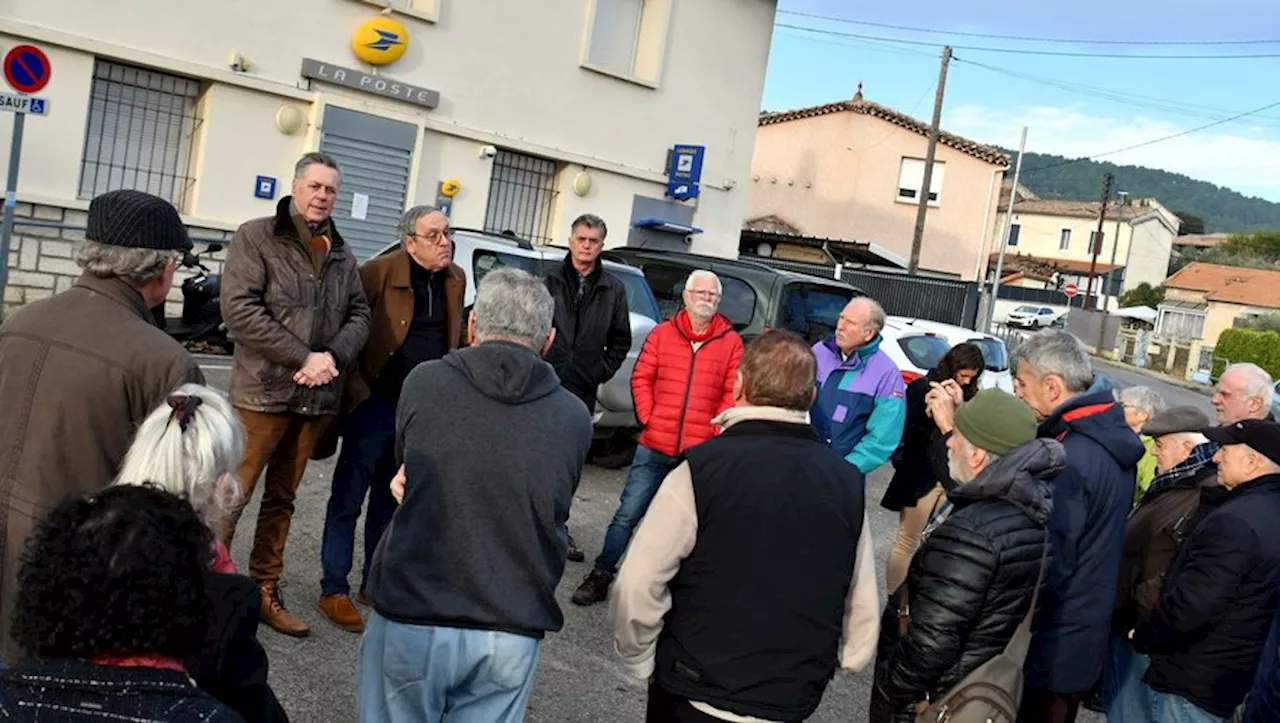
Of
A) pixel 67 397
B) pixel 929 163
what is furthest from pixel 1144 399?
pixel 929 163

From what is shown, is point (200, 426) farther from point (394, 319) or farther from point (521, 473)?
point (394, 319)

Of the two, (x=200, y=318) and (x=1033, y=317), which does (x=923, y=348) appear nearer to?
(x=200, y=318)

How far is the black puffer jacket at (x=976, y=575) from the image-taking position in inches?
129

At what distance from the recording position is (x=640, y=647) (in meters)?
3.14

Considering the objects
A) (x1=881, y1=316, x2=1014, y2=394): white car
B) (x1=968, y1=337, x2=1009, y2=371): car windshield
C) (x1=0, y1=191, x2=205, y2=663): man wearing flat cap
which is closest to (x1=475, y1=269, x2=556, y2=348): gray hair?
(x1=0, y1=191, x2=205, y2=663): man wearing flat cap

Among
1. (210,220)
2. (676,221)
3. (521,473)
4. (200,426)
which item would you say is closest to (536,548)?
(521,473)

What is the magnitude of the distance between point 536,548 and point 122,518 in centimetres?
143

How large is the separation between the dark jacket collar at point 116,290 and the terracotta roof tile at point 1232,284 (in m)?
63.3

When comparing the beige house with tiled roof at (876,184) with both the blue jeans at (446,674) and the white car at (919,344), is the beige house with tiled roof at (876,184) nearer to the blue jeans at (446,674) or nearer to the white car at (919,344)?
the white car at (919,344)

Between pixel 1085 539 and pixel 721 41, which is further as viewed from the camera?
pixel 721 41

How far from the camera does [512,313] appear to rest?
10.8 feet

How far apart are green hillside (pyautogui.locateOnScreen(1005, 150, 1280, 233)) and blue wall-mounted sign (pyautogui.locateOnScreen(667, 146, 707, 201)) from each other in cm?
14613

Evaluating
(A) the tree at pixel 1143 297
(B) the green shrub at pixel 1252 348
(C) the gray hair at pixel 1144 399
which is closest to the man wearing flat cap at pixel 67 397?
(C) the gray hair at pixel 1144 399

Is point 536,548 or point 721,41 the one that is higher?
point 721,41
